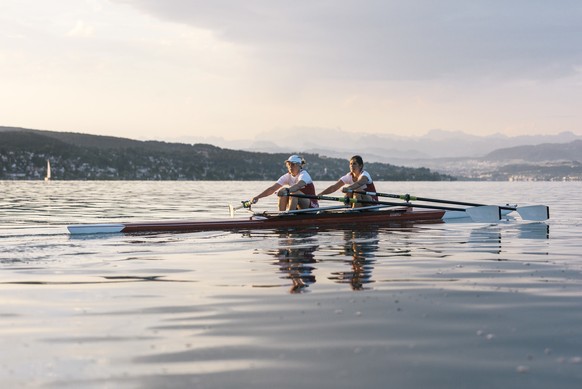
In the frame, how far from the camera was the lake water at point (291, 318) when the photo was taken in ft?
17.9

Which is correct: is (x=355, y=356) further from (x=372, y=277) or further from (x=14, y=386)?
(x=372, y=277)

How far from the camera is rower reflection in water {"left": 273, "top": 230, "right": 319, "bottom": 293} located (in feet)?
33.4

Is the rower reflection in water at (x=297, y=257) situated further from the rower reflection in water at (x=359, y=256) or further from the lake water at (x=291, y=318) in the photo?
the rower reflection in water at (x=359, y=256)

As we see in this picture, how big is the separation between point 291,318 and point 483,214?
16178 millimetres

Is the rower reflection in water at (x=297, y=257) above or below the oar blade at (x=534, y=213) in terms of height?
below

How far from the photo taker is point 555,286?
31.7 feet

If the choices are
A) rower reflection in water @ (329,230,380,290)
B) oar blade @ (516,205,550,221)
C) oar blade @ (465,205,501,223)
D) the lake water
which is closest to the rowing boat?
oar blade @ (465,205,501,223)

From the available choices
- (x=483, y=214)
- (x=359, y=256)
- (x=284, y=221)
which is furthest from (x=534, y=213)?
(x=359, y=256)

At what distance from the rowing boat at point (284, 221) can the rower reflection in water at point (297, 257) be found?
1127mm

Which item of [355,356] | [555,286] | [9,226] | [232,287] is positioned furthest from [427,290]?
[9,226]

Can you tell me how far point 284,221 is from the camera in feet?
65.5

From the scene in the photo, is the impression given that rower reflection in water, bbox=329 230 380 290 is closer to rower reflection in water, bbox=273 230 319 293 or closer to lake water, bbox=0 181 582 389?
lake water, bbox=0 181 582 389

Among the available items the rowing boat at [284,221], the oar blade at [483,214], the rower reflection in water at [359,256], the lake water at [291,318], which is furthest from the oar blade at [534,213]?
the lake water at [291,318]

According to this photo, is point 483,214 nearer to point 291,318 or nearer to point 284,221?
point 284,221
